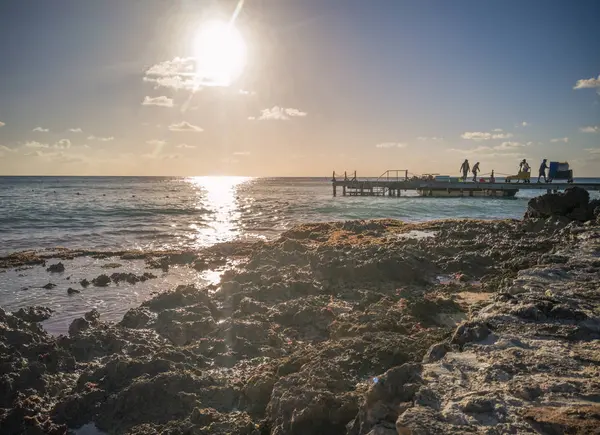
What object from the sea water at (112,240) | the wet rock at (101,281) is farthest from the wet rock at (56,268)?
the wet rock at (101,281)

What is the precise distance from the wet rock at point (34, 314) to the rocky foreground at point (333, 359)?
0.04 m

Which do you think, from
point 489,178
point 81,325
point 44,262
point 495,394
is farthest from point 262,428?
point 489,178

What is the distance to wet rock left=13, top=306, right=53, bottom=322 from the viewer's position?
7405 millimetres

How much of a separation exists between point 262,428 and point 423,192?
47855 mm

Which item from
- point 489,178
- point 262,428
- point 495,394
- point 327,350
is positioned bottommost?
point 262,428

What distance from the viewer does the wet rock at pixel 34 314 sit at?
741 centimetres

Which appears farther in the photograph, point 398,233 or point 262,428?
point 398,233

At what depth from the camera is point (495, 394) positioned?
10.9 feet

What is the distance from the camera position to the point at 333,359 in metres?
4.82

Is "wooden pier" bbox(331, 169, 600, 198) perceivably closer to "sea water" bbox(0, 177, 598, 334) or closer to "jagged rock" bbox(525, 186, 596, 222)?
"sea water" bbox(0, 177, 598, 334)

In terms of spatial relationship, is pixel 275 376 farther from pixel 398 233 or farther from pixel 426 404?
pixel 398 233

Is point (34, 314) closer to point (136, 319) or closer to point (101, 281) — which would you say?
point (136, 319)

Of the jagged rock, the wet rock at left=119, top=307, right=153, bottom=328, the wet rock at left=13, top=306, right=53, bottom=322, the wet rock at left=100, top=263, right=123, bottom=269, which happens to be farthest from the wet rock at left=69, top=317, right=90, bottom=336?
the jagged rock

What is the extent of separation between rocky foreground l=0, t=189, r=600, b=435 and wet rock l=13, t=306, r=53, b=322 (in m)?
0.04
